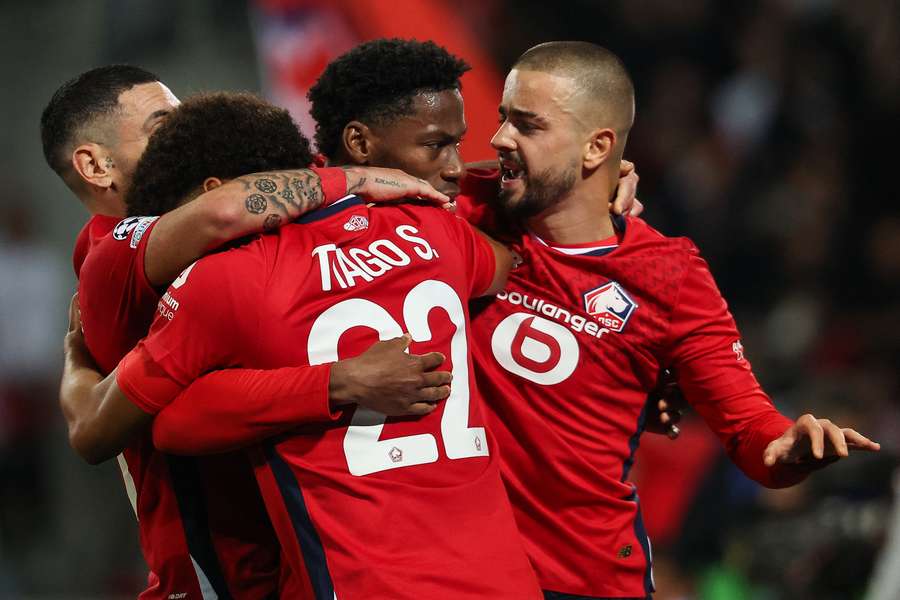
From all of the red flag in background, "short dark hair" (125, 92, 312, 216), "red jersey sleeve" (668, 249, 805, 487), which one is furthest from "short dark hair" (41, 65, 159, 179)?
the red flag in background

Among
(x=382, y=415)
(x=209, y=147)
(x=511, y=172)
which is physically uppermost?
(x=209, y=147)

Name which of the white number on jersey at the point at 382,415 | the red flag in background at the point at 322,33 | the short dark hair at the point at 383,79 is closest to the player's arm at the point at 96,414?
the white number on jersey at the point at 382,415

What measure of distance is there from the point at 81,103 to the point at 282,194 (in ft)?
3.53

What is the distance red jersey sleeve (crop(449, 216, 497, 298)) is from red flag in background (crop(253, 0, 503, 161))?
350 cm

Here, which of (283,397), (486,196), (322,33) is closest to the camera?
(283,397)

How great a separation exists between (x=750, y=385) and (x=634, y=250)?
49 centimetres

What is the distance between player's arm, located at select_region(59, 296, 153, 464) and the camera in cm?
281

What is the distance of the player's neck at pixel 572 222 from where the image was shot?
11.6 feet

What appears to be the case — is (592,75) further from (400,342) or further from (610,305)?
(400,342)

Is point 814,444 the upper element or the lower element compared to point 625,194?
lower

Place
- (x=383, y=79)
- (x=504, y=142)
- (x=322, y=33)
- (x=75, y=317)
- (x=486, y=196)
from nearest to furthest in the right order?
(x=383, y=79)
(x=75, y=317)
(x=504, y=142)
(x=486, y=196)
(x=322, y=33)

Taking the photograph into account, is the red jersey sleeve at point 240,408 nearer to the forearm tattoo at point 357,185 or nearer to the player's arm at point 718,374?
the forearm tattoo at point 357,185

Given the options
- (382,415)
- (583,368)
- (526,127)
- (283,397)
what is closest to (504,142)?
(526,127)

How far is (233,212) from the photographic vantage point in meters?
2.74
